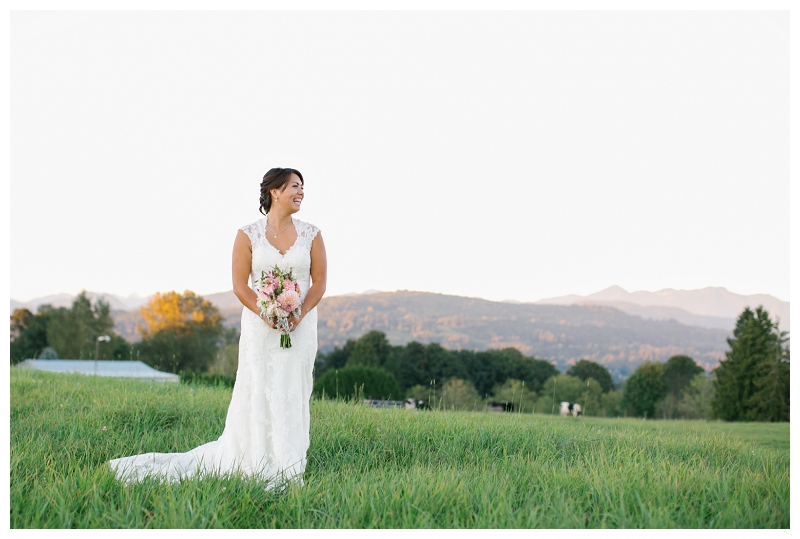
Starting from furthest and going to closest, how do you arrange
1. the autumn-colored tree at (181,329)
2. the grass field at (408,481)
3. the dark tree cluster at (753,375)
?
1. the autumn-colored tree at (181,329)
2. the dark tree cluster at (753,375)
3. the grass field at (408,481)

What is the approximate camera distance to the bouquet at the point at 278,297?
516 centimetres

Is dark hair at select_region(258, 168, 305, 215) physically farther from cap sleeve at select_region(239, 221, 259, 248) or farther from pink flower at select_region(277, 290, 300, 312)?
pink flower at select_region(277, 290, 300, 312)

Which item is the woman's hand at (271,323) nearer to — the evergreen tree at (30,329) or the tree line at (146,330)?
the tree line at (146,330)

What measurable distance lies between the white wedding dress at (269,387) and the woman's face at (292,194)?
8.3 inches

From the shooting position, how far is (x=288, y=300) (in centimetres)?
515

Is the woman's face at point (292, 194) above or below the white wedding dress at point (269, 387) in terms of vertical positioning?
above

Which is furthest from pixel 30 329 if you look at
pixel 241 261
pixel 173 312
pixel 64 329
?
pixel 241 261

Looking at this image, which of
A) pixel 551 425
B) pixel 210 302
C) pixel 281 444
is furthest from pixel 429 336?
pixel 281 444

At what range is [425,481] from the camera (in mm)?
4562

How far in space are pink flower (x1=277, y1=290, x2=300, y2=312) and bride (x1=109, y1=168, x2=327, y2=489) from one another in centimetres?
18

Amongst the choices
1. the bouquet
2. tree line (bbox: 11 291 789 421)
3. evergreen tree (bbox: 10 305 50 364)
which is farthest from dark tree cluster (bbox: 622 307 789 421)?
evergreen tree (bbox: 10 305 50 364)

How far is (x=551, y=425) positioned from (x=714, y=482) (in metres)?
3.46

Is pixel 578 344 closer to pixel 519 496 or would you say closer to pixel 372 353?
pixel 372 353

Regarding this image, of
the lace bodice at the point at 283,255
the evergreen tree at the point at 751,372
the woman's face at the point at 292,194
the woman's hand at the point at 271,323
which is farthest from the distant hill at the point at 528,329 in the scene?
the woman's hand at the point at 271,323
